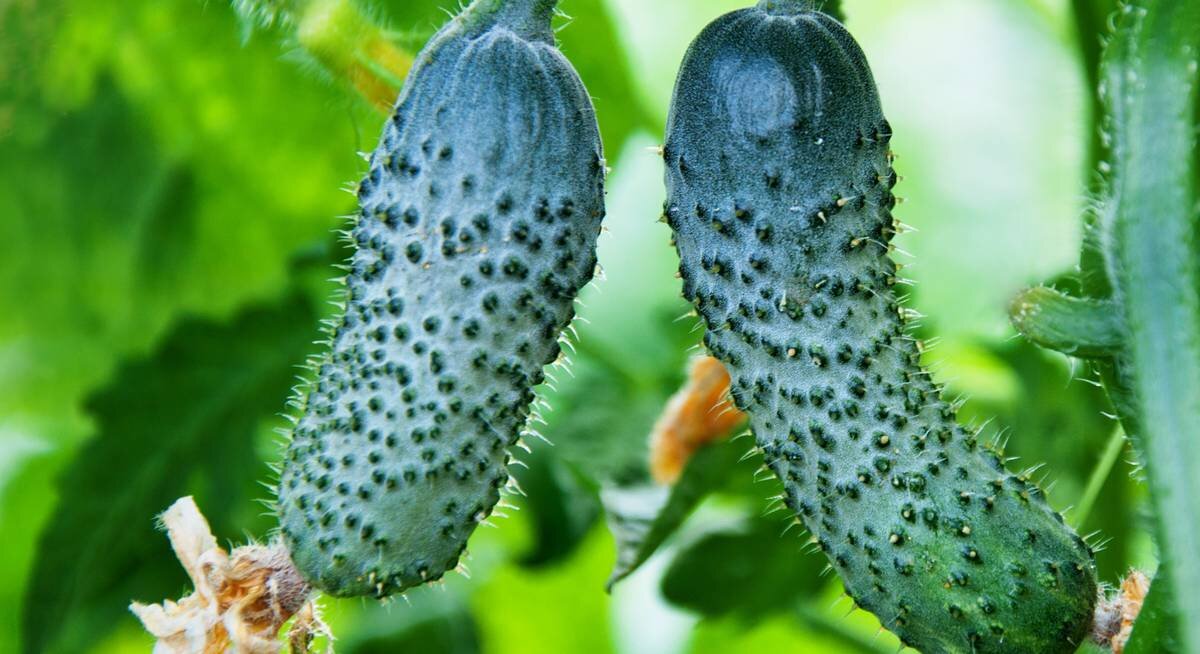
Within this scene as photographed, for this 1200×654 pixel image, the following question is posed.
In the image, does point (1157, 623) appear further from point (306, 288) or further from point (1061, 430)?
point (306, 288)

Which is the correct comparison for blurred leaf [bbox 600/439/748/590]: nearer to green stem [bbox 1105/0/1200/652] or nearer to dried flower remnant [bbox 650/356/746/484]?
dried flower remnant [bbox 650/356/746/484]

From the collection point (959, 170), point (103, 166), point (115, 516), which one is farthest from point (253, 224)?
point (959, 170)

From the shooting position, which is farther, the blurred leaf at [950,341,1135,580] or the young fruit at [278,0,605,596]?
the blurred leaf at [950,341,1135,580]

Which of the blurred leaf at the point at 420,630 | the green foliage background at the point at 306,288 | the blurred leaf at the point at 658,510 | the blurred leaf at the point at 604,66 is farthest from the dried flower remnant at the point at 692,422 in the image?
the blurred leaf at the point at 420,630

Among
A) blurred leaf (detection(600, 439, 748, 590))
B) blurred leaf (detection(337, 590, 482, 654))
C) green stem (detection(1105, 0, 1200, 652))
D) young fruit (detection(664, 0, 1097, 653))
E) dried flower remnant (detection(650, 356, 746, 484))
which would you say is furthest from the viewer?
blurred leaf (detection(337, 590, 482, 654))

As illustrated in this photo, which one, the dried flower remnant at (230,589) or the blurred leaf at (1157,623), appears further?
the dried flower remnant at (230,589)

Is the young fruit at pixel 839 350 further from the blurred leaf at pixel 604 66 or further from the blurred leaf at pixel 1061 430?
the blurred leaf at pixel 604 66

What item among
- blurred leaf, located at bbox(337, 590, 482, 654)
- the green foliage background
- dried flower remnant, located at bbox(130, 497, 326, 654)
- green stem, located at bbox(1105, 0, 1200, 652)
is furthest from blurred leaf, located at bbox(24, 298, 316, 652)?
green stem, located at bbox(1105, 0, 1200, 652)
